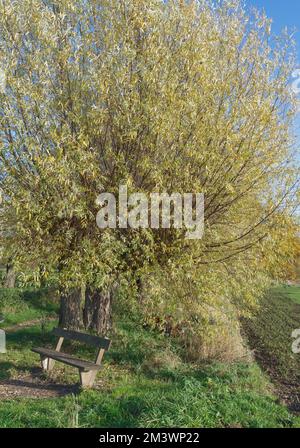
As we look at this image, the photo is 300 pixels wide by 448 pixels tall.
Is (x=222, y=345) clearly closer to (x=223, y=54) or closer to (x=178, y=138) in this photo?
(x=178, y=138)

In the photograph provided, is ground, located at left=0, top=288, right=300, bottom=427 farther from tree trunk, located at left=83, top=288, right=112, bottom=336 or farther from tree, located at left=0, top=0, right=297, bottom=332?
tree, located at left=0, top=0, right=297, bottom=332

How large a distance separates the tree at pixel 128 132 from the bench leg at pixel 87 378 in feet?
4.92

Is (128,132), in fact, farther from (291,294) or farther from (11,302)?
(291,294)

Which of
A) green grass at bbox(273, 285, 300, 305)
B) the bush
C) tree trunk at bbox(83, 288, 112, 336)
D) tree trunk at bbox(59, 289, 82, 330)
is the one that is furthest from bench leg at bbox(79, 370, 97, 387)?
green grass at bbox(273, 285, 300, 305)

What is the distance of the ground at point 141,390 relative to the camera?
5.45m

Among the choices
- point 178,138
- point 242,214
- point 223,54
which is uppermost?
point 223,54

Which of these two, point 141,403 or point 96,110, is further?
point 96,110

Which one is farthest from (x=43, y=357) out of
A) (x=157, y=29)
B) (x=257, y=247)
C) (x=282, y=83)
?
(x=282, y=83)

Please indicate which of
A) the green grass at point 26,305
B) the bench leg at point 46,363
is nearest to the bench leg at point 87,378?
the bench leg at point 46,363

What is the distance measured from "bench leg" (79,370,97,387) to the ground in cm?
16

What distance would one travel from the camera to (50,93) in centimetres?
795

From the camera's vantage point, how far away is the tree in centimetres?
755

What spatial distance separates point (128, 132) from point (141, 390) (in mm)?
4313

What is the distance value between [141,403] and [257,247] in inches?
142
